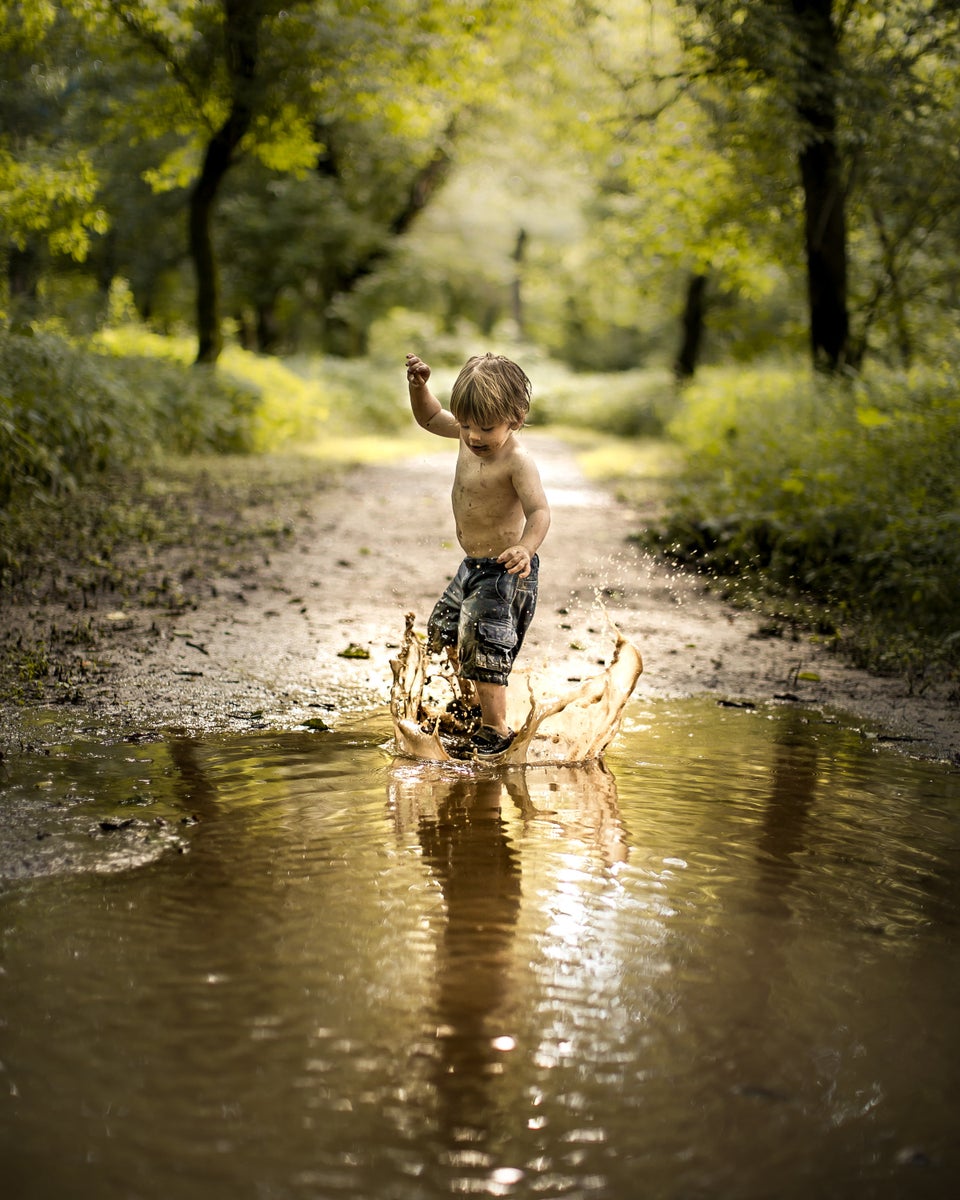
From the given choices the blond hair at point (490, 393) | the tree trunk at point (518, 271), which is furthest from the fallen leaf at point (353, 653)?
the tree trunk at point (518, 271)

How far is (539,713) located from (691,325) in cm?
2527

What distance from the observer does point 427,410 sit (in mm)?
4832

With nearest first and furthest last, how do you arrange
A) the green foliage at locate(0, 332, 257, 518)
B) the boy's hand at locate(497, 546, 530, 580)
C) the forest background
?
the boy's hand at locate(497, 546, 530, 580) → the forest background → the green foliage at locate(0, 332, 257, 518)

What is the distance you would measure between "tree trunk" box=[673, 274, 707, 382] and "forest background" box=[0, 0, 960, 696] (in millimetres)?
80

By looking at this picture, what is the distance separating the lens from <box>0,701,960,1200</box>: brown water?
200cm

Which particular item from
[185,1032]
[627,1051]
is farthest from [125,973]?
[627,1051]

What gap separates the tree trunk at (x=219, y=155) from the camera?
51.8 feet

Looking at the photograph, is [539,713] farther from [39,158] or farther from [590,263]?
[590,263]

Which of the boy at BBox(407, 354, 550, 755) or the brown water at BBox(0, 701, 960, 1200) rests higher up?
the boy at BBox(407, 354, 550, 755)

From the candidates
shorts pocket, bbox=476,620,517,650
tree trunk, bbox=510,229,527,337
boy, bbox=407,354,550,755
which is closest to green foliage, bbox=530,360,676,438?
tree trunk, bbox=510,229,527,337

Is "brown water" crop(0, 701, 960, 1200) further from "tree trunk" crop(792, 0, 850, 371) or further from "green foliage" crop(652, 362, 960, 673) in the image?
"tree trunk" crop(792, 0, 850, 371)

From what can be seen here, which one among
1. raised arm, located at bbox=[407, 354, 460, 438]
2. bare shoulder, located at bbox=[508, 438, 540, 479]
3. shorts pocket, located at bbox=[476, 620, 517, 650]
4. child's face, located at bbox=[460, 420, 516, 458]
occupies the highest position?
raised arm, located at bbox=[407, 354, 460, 438]

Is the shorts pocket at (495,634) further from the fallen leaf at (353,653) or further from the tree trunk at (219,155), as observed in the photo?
the tree trunk at (219,155)

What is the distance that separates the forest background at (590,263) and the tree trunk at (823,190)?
3cm
